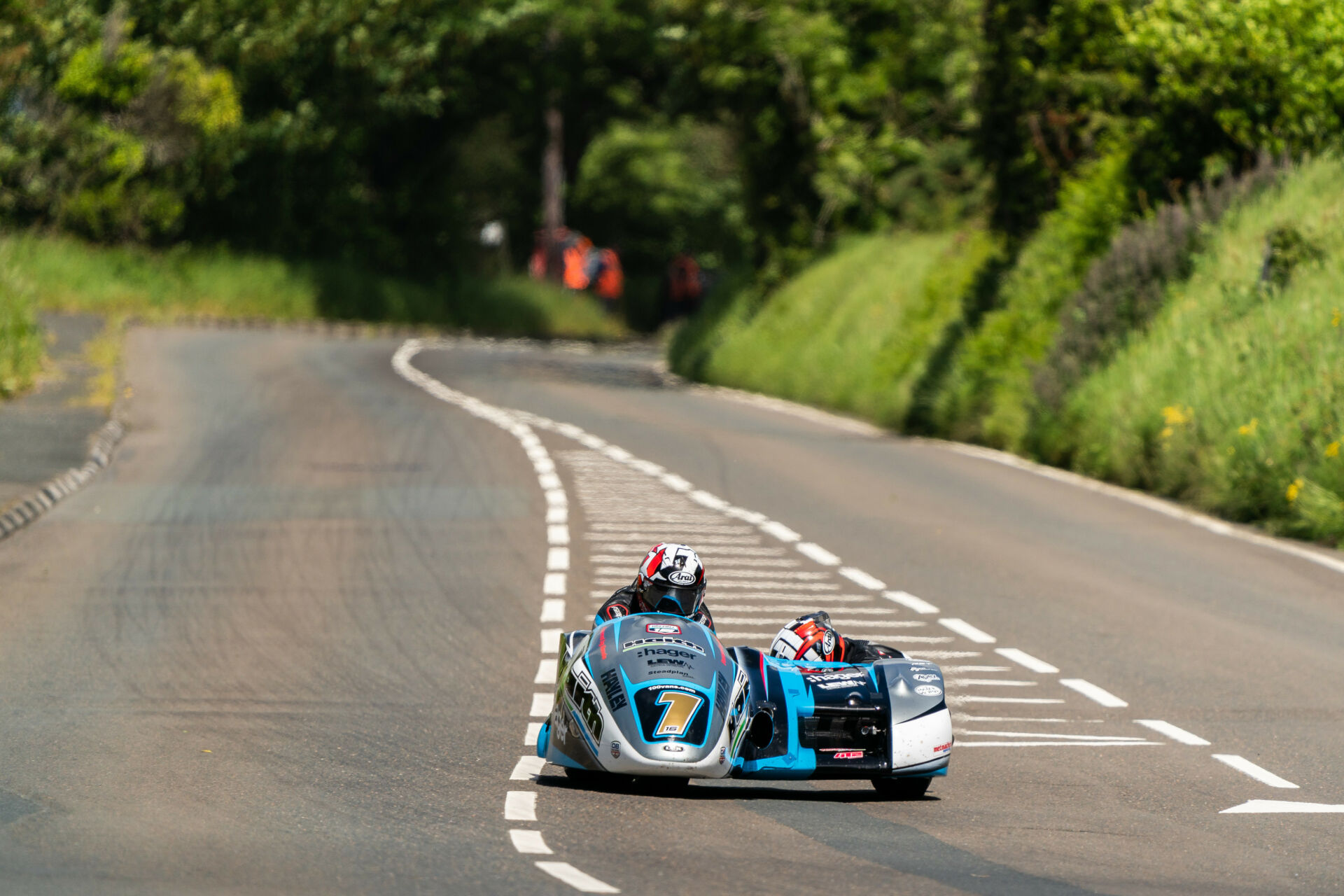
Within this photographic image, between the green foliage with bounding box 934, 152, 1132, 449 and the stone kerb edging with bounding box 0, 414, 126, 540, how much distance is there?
1212 centimetres

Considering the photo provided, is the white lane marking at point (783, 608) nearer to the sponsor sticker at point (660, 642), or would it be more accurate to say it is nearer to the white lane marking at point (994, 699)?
the white lane marking at point (994, 699)

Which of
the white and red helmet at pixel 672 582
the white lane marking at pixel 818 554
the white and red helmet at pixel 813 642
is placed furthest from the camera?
the white lane marking at pixel 818 554

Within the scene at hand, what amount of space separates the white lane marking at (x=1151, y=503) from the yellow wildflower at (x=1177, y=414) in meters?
0.91

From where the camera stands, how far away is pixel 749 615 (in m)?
15.8

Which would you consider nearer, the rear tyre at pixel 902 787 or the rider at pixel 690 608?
the rear tyre at pixel 902 787

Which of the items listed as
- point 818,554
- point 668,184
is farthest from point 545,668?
point 668,184

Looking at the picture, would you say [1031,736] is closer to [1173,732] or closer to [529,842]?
[1173,732]

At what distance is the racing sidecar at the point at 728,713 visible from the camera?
32.1 ft

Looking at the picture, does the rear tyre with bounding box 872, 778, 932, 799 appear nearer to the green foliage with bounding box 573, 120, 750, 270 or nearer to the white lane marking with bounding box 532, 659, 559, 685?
the white lane marking with bounding box 532, 659, 559, 685

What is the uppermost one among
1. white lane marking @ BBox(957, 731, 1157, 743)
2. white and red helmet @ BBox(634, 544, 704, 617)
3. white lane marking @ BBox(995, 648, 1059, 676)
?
white and red helmet @ BBox(634, 544, 704, 617)

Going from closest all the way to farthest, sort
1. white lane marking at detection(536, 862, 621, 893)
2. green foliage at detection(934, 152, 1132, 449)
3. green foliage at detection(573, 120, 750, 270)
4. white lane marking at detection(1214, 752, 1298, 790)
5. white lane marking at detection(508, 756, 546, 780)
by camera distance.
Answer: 1. white lane marking at detection(536, 862, 621, 893)
2. white lane marking at detection(508, 756, 546, 780)
3. white lane marking at detection(1214, 752, 1298, 790)
4. green foliage at detection(934, 152, 1132, 449)
5. green foliage at detection(573, 120, 750, 270)

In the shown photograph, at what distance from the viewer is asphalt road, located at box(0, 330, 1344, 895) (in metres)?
8.60

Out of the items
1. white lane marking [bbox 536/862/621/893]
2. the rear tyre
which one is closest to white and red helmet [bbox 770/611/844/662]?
the rear tyre

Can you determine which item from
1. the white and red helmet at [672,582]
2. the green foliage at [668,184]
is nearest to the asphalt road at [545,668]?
the white and red helmet at [672,582]
